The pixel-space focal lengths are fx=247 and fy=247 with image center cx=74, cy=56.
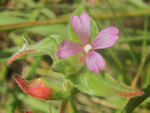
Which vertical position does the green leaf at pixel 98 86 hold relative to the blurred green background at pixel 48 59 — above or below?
above

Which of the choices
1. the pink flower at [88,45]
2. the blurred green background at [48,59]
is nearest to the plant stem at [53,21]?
the blurred green background at [48,59]

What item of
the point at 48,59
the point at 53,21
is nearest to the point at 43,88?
the point at 53,21

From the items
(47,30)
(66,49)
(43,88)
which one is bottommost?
(47,30)

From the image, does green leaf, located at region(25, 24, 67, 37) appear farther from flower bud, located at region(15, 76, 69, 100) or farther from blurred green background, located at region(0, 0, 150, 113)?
flower bud, located at region(15, 76, 69, 100)

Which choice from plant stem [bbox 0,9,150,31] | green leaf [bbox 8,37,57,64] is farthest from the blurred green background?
green leaf [bbox 8,37,57,64]

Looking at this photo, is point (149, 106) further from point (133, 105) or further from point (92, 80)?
point (92, 80)

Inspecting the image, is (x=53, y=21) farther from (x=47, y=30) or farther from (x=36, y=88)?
(x=36, y=88)

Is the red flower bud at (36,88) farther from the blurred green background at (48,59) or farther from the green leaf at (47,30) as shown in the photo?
the green leaf at (47,30)

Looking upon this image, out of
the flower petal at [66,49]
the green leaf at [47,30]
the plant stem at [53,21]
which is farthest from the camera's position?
the green leaf at [47,30]
